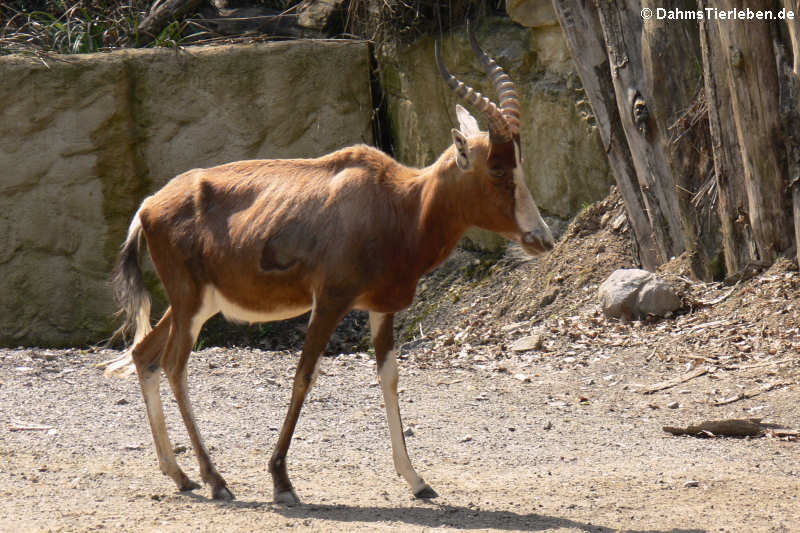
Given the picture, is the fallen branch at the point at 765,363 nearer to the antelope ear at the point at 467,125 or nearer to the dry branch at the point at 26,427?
the antelope ear at the point at 467,125

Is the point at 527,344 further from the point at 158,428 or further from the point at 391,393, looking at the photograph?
the point at 158,428

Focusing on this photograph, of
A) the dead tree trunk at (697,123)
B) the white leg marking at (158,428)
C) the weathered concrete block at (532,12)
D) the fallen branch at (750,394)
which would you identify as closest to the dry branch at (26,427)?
the white leg marking at (158,428)

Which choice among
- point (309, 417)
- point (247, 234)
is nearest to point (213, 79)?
point (309, 417)

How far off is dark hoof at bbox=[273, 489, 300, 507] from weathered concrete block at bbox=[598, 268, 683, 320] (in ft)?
13.7

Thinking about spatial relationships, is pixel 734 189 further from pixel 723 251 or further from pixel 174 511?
pixel 174 511

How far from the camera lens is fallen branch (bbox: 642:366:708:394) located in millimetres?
6957

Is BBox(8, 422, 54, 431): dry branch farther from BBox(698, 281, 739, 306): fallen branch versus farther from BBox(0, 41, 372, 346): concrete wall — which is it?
BBox(698, 281, 739, 306): fallen branch

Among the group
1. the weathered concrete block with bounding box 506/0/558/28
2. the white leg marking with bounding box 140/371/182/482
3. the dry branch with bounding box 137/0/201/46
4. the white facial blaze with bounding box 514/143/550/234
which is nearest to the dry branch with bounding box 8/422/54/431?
the white leg marking with bounding box 140/371/182/482

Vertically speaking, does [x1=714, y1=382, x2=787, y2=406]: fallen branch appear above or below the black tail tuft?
below

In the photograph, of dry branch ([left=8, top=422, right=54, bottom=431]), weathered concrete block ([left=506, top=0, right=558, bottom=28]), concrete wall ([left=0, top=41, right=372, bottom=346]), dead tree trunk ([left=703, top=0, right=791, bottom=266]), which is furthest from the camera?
concrete wall ([left=0, top=41, right=372, bottom=346])

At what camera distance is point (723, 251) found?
327 inches

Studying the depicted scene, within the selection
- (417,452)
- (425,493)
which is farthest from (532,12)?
(425,493)

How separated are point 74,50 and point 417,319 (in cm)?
488

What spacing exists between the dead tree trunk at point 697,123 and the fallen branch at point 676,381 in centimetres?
135
